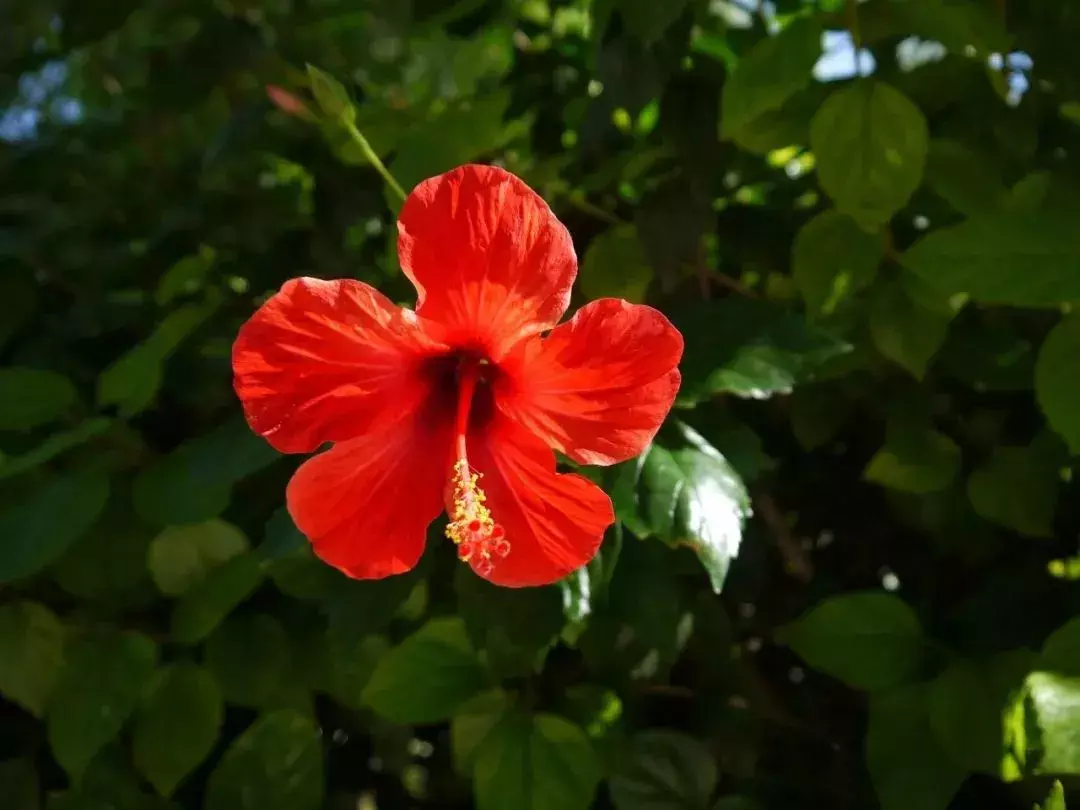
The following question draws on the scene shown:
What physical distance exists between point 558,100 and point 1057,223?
2.06 ft

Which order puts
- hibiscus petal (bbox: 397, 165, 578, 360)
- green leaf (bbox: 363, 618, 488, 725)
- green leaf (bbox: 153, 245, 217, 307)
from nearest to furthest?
hibiscus petal (bbox: 397, 165, 578, 360) < green leaf (bbox: 363, 618, 488, 725) < green leaf (bbox: 153, 245, 217, 307)

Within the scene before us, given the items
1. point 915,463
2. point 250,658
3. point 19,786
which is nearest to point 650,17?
point 915,463

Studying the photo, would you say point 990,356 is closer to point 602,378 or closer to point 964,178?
point 964,178

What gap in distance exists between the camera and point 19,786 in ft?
3.41

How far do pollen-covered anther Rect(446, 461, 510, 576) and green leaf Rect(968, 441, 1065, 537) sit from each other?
0.57 meters

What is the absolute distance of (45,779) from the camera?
1.13 meters

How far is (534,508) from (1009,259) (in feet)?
1.55

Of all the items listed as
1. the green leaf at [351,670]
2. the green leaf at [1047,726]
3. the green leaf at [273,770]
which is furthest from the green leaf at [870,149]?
the green leaf at [273,770]

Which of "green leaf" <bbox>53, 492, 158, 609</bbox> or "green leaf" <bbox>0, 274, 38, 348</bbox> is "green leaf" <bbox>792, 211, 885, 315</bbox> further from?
"green leaf" <bbox>0, 274, 38, 348</bbox>

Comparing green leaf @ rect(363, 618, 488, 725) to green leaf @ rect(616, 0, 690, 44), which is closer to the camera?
green leaf @ rect(616, 0, 690, 44)

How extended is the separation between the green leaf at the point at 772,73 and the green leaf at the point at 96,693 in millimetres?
829

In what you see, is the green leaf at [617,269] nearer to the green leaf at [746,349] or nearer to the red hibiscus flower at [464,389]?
the green leaf at [746,349]

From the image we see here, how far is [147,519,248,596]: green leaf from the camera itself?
100 cm

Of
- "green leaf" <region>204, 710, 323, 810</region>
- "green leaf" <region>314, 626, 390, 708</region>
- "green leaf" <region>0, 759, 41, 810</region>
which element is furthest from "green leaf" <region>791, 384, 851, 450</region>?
"green leaf" <region>0, 759, 41, 810</region>
